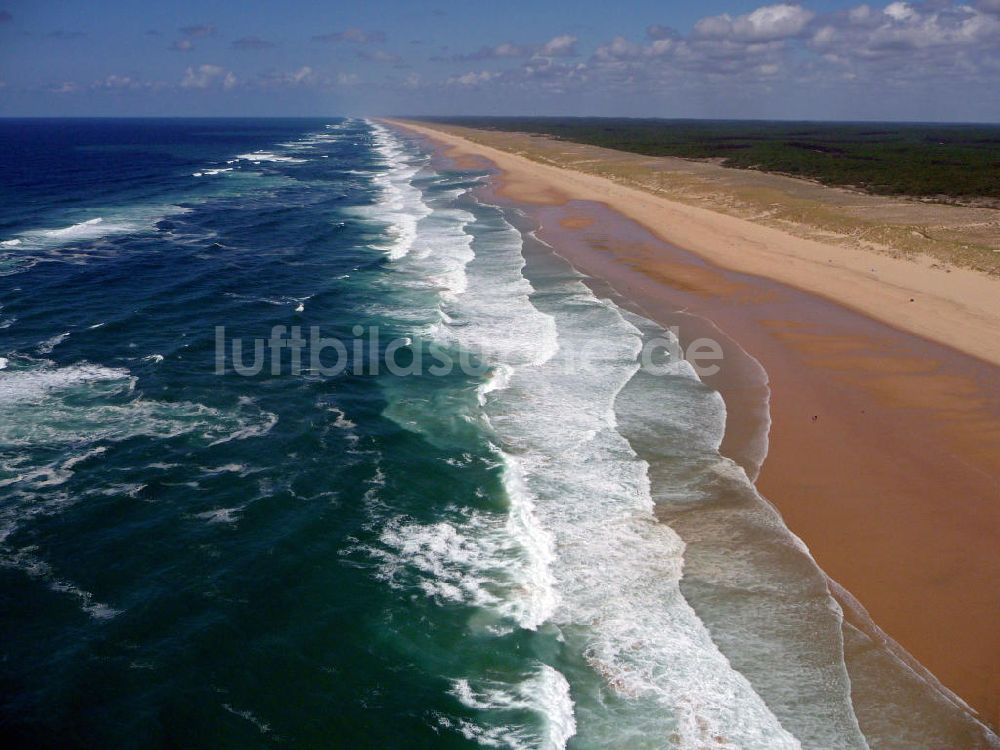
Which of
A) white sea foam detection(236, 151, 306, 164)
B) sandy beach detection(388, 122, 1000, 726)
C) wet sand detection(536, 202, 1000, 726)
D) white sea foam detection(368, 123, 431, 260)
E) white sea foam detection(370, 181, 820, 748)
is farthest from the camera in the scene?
white sea foam detection(236, 151, 306, 164)

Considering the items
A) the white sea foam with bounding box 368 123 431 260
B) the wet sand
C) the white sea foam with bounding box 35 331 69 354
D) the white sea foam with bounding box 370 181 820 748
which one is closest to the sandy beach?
the wet sand

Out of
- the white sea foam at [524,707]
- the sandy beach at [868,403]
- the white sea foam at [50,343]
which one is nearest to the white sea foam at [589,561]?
the white sea foam at [524,707]

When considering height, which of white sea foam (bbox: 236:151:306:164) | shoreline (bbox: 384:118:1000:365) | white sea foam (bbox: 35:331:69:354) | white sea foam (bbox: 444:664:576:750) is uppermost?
white sea foam (bbox: 236:151:306:164)

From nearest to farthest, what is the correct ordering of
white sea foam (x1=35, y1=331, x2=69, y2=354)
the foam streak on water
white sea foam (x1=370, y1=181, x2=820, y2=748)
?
the foam streak on water, white sea foam (x1=370, y1=181, x2=820, y2=748), white sea foam (x1=35, y1=331, x2=69, y2=354)

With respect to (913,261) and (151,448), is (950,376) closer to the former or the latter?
(913,261)

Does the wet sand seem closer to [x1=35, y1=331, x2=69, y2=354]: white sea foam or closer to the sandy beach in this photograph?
the sandy beach

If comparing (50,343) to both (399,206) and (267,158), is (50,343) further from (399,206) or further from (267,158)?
(267,158)

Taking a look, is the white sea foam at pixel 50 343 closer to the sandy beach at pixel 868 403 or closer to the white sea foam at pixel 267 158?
the sandy beach at pixel 868 403
